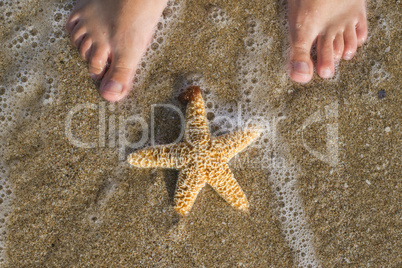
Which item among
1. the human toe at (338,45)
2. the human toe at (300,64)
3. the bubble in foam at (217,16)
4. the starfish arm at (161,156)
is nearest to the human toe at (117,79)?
the starfish arm at (161,156)

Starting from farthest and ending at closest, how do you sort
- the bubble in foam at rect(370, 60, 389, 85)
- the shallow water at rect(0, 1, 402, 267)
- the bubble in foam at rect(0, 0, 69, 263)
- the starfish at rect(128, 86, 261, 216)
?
the bubble in foam at rect(370, 60, 389, 85) → the bubble in foam at rect(0, 0, 69, 263) → the shallow water at rect(0, 1, 402, 267) → the starfish at rect(128, 86, 261, 216)

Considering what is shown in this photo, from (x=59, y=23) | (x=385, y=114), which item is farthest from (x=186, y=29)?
(x=385, y=114)

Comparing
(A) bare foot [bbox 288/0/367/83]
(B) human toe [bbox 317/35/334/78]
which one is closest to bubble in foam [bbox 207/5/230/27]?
(A) bare foot [bbox 288/0/367/83]

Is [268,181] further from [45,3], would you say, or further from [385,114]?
[45,3]

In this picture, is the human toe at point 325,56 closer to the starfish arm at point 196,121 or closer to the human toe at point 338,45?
the human toe at point 338,45

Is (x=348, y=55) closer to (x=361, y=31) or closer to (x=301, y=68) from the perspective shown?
(x=361, y=31)

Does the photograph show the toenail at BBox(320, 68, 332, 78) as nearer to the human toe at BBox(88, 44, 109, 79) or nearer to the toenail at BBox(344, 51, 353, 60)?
the toenail at BBox(344, 51, 353, 60)

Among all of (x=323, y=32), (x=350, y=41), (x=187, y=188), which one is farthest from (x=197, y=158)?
(x=350, y=41)
